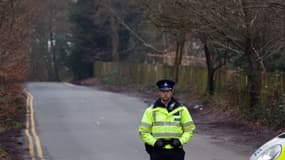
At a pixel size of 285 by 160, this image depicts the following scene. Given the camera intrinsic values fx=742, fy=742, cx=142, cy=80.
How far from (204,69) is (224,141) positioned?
656 inches

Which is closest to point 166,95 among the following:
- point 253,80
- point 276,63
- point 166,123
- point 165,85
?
point 165,85

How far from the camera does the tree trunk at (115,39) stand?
63731 millimetres

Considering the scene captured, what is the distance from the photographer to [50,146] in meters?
17.9

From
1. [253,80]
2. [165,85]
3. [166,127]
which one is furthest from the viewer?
[253,80]

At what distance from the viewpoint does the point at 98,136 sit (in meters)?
19.9

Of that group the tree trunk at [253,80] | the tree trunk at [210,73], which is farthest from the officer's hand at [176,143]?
the tree trunk at [210,73]

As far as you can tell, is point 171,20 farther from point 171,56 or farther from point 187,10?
point 171,56

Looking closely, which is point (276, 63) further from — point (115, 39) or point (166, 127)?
point (115, 39)

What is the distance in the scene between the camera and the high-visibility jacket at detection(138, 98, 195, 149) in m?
8.67

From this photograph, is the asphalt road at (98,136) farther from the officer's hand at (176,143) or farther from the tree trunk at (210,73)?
the officer's hand at (176,143)

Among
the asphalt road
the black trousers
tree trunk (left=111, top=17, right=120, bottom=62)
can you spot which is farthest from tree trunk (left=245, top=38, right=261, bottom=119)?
tree trunk (left=111, top=17, right=120, bottom=62)

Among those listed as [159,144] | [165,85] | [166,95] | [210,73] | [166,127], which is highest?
[165,85]

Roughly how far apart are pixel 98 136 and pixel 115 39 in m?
45.4

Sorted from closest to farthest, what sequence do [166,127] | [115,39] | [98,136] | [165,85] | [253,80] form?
[165,85] → [166,127] → [98,136] → [253,80] → [115,39]
